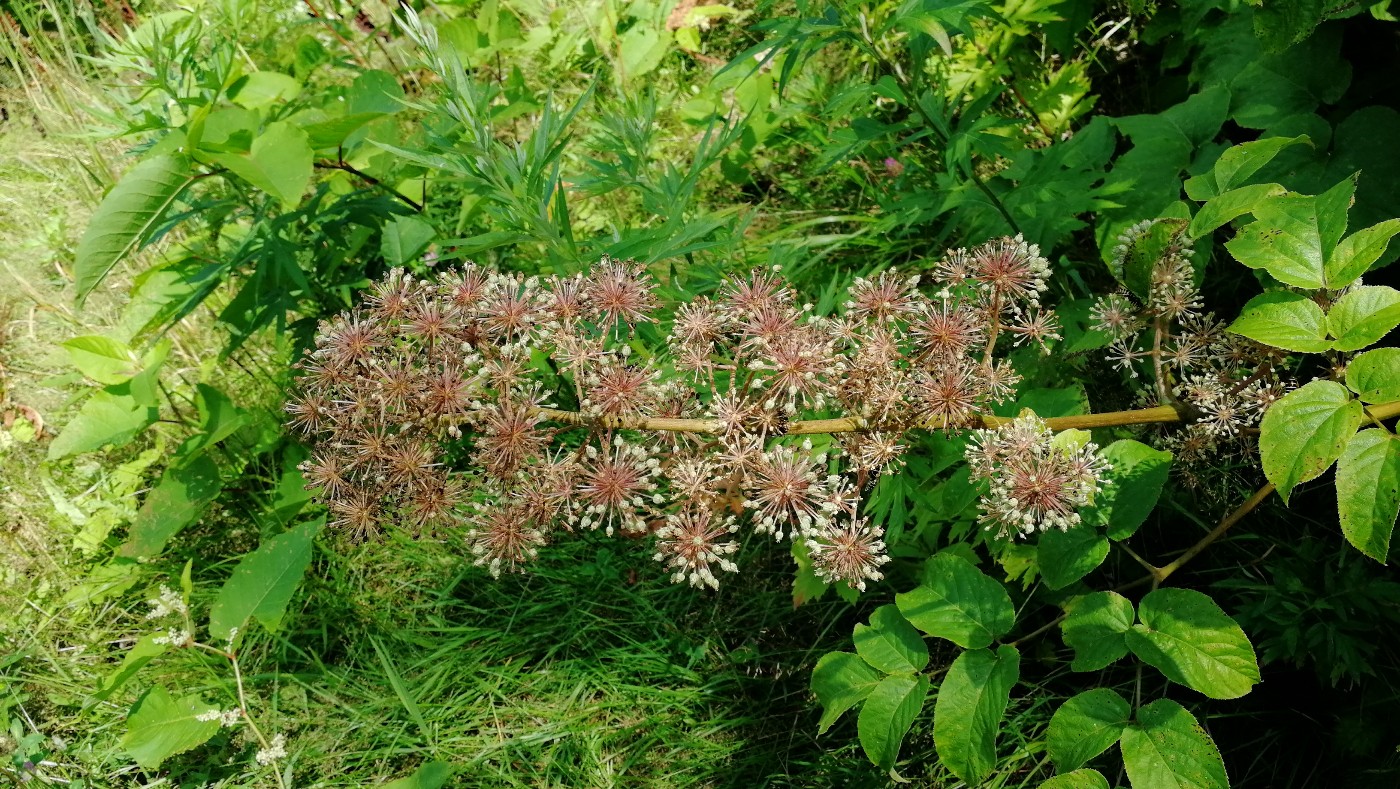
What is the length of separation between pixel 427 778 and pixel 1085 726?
219 centimetres

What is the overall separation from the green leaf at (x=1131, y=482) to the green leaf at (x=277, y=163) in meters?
2.56

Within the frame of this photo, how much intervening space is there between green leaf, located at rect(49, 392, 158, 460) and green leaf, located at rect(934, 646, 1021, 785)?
3438 millimetres

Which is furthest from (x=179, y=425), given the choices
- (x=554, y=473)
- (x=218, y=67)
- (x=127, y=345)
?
(x=554, y=473)

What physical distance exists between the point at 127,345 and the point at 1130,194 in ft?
14.0

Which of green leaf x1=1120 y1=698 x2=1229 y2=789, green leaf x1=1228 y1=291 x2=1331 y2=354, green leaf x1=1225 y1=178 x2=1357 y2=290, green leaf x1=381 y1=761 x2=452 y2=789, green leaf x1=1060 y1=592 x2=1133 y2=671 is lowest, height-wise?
green leaf x1=381 y1=761 x2=452 y2=789

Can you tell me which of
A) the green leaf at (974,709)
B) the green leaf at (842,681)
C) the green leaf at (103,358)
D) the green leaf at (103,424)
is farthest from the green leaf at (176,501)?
the green leaf at (974,709)

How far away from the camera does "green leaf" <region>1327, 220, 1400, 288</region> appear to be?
1946 millimetres

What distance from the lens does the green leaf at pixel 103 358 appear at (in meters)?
3.99

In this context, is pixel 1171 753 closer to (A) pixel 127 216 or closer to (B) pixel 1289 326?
(B) pixel 1289 326

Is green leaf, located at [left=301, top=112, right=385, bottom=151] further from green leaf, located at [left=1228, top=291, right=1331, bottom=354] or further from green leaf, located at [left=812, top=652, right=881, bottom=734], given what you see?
green leaf, located at [left=1228, top=291, right=1331, bottom=354]

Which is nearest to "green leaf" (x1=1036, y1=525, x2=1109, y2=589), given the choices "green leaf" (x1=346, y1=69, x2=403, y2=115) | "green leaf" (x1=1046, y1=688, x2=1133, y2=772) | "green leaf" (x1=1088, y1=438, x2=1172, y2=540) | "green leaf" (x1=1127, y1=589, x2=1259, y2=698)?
"green leaf" (x1=1088, y1=438, x2=1172, y2=540)

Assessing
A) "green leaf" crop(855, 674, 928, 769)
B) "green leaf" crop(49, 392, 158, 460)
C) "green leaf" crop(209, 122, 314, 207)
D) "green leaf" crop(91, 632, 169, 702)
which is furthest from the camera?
"green leaf" crop(49, 392, 158, 460)

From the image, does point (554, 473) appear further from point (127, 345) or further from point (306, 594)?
point (127, 345)

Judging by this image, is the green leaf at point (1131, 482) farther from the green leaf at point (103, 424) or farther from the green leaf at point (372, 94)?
the green leaf at point (103, 424)
